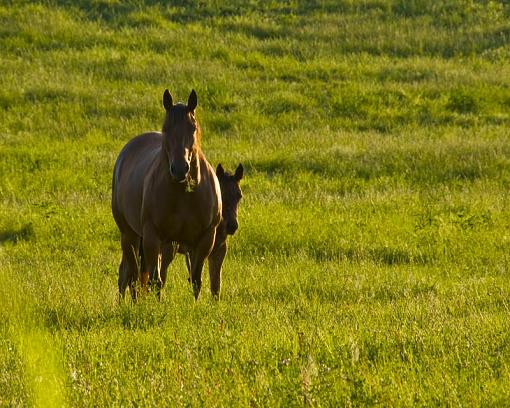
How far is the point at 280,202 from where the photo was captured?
17.0 m

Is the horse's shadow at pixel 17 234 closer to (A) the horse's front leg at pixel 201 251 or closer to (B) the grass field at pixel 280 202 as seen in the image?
(B) the grass field at pixel 280 202

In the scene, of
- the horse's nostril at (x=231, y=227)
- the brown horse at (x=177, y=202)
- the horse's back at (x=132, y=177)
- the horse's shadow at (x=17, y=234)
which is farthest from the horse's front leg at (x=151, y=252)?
the horse's shadow at (x=17, y=234)

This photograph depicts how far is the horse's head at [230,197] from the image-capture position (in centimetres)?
1134

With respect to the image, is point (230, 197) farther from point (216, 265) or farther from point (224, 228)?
point (216, 265)

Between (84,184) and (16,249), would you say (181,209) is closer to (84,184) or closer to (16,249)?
(16,249)

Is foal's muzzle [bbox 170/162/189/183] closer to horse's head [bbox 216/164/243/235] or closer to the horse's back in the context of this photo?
the horse's back

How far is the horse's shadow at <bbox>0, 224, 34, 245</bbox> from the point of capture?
14.8 m

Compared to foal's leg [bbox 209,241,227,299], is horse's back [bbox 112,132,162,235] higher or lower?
higher

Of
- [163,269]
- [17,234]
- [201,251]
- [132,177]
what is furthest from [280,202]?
[201,251]

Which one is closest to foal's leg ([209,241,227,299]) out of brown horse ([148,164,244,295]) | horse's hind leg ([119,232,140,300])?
brown horse ([148,164,244,295])

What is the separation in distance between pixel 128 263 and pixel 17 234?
4119 millimetres

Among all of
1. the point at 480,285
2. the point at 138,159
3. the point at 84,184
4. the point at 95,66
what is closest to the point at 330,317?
the point at 480,285

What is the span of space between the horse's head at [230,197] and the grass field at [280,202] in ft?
2.40

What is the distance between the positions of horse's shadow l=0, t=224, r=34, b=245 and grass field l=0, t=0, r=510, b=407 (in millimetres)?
63
